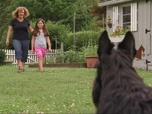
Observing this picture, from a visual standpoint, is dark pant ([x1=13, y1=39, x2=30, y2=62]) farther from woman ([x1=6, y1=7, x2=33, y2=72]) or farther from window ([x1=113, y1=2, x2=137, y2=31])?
window ([x1=113, y1=2, x2=137, y2=31])

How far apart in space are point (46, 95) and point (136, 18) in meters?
9.85

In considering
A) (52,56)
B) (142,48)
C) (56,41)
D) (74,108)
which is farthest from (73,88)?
(56,41)

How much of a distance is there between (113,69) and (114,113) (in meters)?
0.31

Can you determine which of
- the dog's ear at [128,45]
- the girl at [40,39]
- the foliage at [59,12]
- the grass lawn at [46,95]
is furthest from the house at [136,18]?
the foliage at [59,12]

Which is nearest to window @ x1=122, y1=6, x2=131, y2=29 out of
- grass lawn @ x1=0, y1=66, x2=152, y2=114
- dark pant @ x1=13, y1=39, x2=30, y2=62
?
dark pant @ x1=13, y1=39, x2=30, y2=62

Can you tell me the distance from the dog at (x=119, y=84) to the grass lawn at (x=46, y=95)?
3.13 m

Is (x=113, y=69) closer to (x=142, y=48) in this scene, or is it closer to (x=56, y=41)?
(x=142, y=48)

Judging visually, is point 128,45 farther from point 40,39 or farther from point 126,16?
point 126,16

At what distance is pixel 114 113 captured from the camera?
2.49m

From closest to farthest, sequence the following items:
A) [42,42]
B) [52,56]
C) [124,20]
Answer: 1. [42,42]
2. [124,20]
3. [52,56]

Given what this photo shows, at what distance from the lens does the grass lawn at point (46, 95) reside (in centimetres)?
625

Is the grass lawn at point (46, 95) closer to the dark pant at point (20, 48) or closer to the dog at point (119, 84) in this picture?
the dark pant at point (20, 48)

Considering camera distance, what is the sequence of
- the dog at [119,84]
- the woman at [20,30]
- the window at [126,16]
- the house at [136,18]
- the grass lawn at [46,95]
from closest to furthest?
1. the dog at [119,84]
2. the grass lawn at [46,95]
3. the woman at [20,30]
4. the house at [136,18]
5. the window at [126,16]

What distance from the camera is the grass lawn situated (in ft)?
20.5
